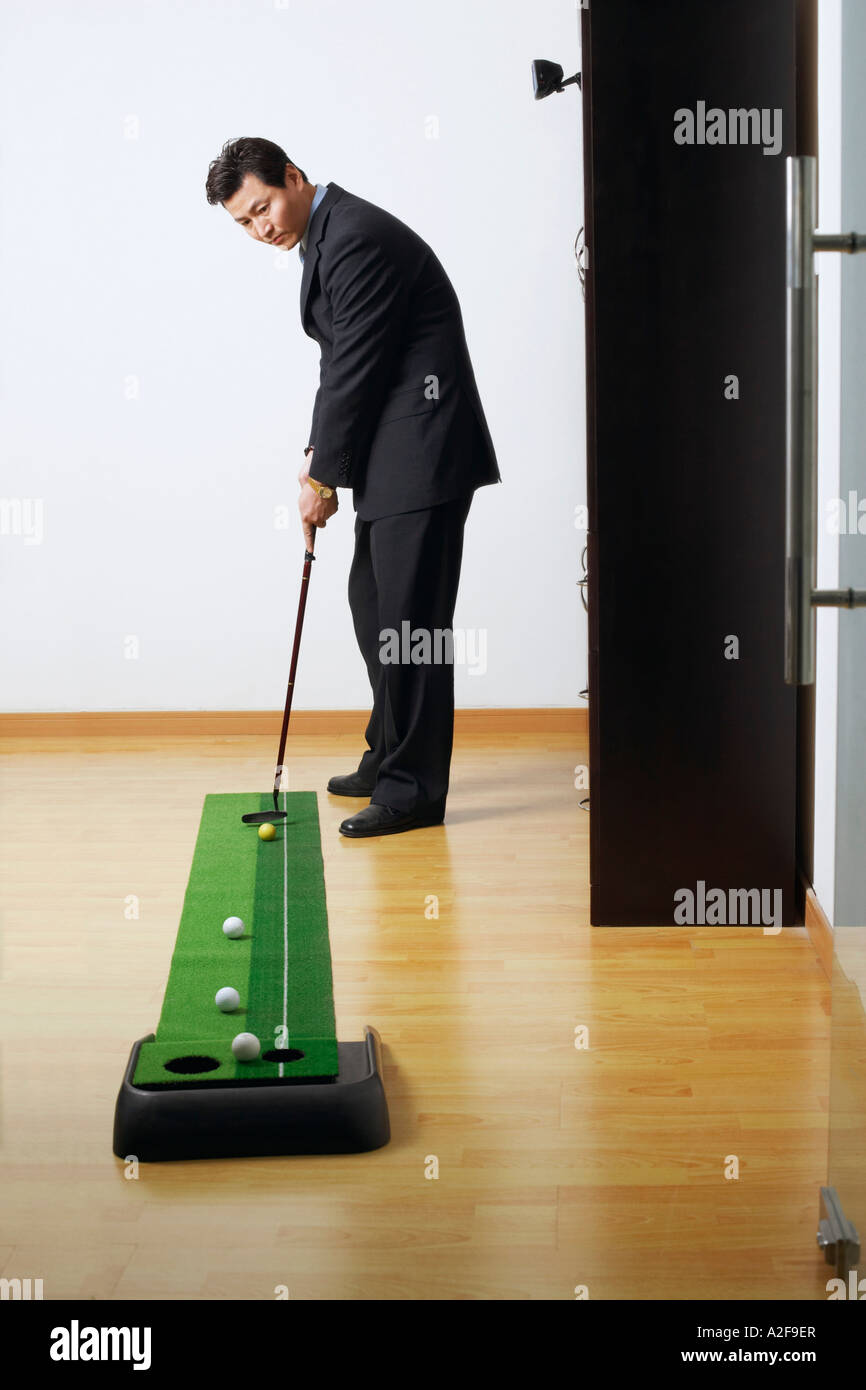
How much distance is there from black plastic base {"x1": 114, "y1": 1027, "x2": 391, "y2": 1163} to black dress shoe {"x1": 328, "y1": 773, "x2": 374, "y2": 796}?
1.85 metres

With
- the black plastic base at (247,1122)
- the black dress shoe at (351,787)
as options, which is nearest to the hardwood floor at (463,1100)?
the black plastic base at (247,1122)

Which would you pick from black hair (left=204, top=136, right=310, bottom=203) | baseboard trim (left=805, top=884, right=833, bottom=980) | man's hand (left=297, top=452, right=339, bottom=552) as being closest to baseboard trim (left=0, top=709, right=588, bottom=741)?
man's hand (left=297, top=452, right=339, bottom=552)

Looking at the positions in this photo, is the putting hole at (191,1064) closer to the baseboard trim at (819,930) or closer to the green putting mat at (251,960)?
the green putting mat at (251,960)

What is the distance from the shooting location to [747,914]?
2771mm

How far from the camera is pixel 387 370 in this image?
3.39m

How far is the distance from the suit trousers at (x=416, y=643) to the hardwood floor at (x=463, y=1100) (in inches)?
7.9

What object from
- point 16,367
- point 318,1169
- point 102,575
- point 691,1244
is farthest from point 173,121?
point 691,1244

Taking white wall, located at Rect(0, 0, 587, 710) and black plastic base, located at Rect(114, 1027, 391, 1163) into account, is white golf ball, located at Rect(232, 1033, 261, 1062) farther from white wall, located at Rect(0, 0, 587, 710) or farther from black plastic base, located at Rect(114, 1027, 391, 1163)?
white wall, located at Rect(0, 0, 587, 710)

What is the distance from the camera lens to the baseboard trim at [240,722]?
4527 millimetres

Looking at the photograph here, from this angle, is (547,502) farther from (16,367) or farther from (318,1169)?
(318,1169)

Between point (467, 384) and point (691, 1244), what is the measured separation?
Result: 7.13 ft

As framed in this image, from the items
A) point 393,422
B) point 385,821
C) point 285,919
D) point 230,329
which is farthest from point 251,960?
point 230,329

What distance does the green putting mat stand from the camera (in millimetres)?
2053

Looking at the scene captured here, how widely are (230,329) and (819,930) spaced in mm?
2628
